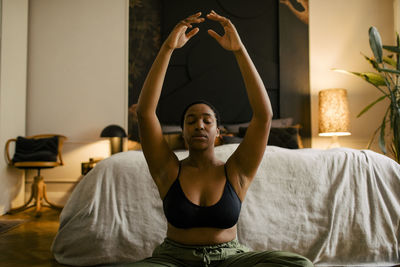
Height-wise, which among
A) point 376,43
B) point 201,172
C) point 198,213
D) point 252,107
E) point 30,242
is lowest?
point 30,242

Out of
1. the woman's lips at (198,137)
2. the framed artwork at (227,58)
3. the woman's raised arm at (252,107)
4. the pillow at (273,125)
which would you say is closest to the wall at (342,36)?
the framed artwork at (227,58)

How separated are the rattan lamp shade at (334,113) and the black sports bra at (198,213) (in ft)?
11.0

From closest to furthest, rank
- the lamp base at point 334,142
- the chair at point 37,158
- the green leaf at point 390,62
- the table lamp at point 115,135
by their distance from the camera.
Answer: the chair at point 37,158 < the green leaf at point 390,62 < the table lamp at point 115,135 < the lamp base at point 334,142

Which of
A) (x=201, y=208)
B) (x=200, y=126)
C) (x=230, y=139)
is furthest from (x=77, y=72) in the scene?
(x=201, y=208)

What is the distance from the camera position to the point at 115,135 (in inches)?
154

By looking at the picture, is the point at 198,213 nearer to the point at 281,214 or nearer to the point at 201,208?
the point at 201,208

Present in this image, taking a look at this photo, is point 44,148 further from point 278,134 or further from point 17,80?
point 278,134

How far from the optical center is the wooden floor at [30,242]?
78.5 inches

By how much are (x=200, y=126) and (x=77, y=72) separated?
12.8 feet

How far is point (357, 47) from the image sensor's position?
4.47 m

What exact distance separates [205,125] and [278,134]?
2384mm

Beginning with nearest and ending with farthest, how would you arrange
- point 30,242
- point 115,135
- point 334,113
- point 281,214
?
point 281,214 → point 30,242 → point 115,135 → point 334,113

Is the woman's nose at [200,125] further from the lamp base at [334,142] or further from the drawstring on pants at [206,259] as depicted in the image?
the lamp base at [334,142]

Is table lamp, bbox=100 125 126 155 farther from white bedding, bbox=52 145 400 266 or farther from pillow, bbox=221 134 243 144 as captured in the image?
white bedding, bbox=52 145 400 266
